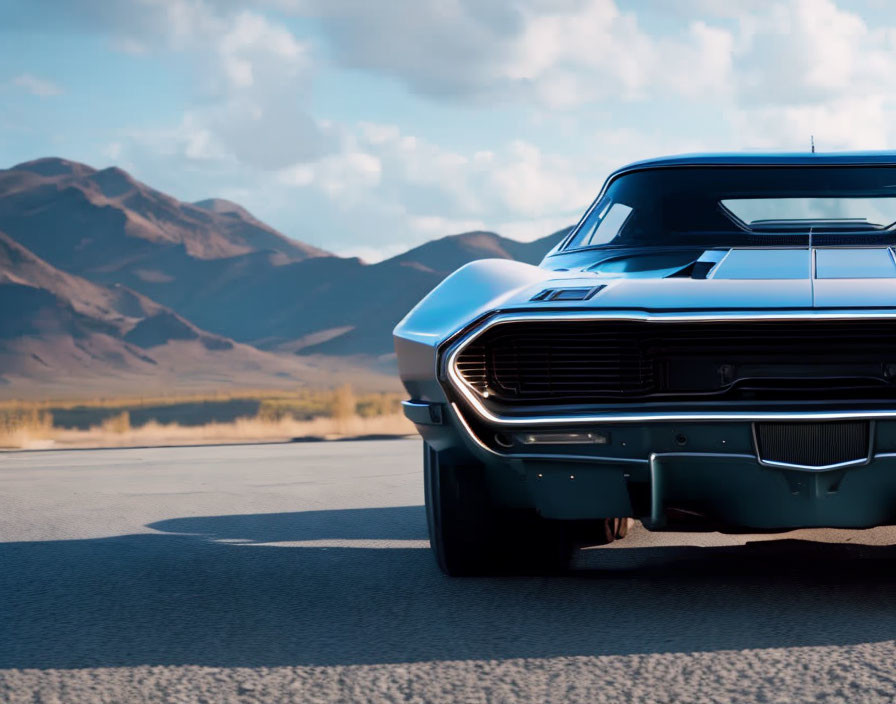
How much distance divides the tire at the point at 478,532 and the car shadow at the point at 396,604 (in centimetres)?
9

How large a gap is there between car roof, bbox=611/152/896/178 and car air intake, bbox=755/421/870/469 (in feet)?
6.68

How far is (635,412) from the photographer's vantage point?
398 centimetres

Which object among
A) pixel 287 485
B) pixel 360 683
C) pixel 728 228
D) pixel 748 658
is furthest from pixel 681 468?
pixel 287 485

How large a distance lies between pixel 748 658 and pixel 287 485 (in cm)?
683

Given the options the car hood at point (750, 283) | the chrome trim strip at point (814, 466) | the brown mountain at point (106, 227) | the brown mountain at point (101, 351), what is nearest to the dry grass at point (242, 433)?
the car hood at point (750, 283)

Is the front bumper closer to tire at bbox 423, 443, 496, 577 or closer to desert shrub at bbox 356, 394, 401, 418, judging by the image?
tire at bbox 423, 443, 496, 577

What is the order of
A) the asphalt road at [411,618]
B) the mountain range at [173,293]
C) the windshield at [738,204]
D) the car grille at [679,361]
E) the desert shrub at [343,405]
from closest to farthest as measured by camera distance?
the asphalt road at [411,618], the car grille at [679,361], the windshield at [738,204], the desert shrub at [343,405], the mountain range at [173,293]

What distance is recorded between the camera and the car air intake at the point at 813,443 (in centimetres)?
388

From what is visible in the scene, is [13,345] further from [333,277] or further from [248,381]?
[333,277]

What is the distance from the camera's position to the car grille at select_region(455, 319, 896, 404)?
155 inches

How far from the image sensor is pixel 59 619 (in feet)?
14.0

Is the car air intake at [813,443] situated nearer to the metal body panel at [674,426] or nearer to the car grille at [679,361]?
the metal body panel at [674,426]

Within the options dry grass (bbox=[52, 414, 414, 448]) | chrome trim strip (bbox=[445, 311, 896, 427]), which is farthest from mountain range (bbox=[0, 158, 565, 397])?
chrome trim strip (bbox=[445, 311, 896, 427])

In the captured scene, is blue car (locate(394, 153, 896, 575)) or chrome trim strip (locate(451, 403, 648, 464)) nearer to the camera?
blue car (locate(394, 153, 896, 575))
